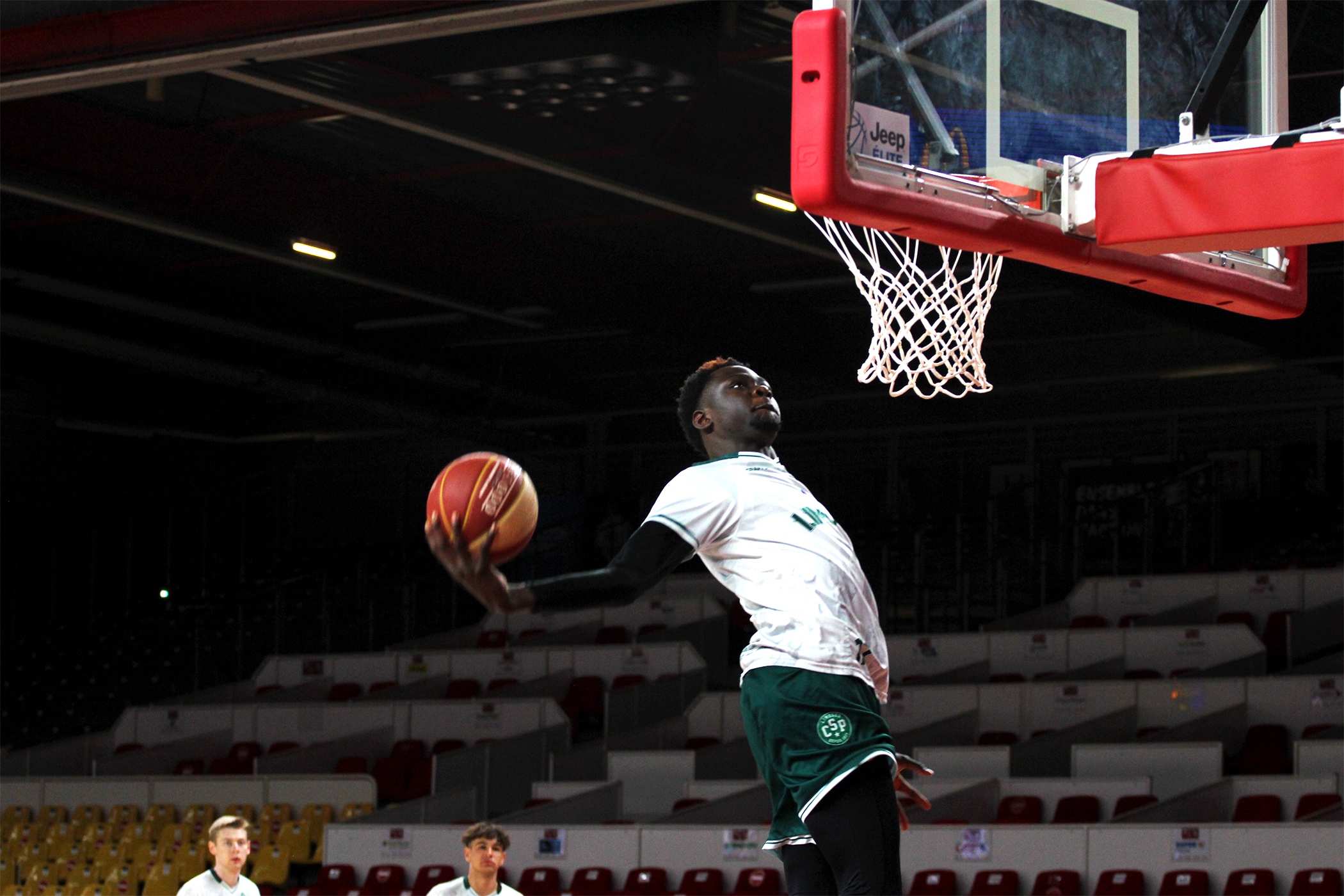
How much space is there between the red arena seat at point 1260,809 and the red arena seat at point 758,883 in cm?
314

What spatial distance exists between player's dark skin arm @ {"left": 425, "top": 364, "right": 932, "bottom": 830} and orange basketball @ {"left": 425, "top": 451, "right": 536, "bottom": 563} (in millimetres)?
21

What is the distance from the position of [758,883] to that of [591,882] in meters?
1.30

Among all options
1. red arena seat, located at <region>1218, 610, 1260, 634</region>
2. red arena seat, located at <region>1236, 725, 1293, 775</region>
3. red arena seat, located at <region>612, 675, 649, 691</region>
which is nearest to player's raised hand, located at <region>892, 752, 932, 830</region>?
red arena seat, located at <region>1236, 725, 1293, 775</region>

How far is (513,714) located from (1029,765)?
5242 millimetres

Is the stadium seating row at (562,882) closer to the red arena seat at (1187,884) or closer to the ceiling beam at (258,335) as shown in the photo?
the red arena seat at (1187,884)

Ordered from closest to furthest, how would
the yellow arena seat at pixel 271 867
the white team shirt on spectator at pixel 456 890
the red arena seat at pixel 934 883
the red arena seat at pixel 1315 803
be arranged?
the white team shirt on spectator at pixel 456 890, the red arena seat at pixel 934 883, the red arena seat at pixel 1315 803, the yellow arena seat at pixel 271 867

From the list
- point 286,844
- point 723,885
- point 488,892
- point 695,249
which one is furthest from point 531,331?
point 488,892

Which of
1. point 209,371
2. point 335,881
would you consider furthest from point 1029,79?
point 209,371

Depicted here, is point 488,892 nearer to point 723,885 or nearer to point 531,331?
point 723,885

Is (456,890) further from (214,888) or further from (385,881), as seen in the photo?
(385,881)

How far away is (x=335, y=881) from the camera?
11922mm

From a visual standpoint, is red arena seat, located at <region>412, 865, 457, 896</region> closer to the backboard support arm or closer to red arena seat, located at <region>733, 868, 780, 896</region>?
red arena seat, located at <region>733, 868, 780, 896</region>

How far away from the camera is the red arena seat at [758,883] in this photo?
10.4m

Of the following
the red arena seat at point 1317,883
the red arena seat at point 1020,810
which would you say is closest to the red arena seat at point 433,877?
the red arena seat at point 1020,810
